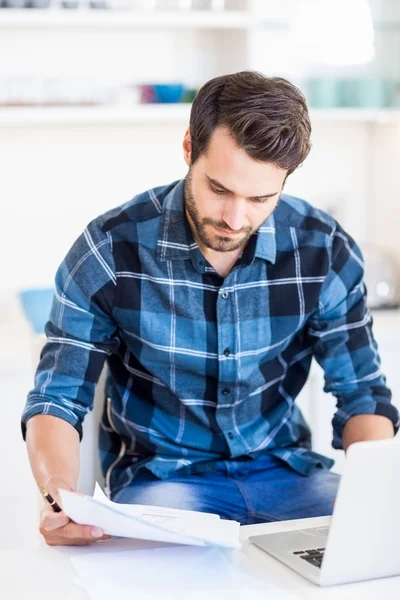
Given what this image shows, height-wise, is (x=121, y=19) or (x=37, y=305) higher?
(x=121, y=19)

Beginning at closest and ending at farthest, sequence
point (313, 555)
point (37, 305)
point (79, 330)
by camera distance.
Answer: point (313, 555)
point (79, 330)
point (37, 305)

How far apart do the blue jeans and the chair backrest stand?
3.4 inches

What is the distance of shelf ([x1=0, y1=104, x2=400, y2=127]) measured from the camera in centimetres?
278

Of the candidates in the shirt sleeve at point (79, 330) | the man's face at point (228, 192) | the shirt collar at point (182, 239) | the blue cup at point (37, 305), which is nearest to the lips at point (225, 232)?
the man's face at point (228, 192)

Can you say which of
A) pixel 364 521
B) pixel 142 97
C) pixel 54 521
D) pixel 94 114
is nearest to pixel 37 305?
pixel 94 114

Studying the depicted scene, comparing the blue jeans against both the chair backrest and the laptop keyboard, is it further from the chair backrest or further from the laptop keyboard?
the laptop keyboard

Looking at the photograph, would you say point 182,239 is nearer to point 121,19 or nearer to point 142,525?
point 142,525

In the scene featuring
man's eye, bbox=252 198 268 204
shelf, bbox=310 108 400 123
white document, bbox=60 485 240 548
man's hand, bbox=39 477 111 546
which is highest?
man's eye, bbox=252 198 268 204

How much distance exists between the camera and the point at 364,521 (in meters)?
1.12

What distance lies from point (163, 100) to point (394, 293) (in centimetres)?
94

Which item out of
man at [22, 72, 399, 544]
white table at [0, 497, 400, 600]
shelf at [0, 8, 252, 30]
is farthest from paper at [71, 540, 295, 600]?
shelf at [0, 8, 252, 30]

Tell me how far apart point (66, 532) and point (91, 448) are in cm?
52

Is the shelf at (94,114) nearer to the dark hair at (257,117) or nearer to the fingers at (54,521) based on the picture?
the dark hair at (257,117)

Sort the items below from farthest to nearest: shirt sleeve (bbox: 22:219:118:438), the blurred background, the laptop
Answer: the blurred background
shirt sleeve (bbox: 22:219:118:438)
the laptop
